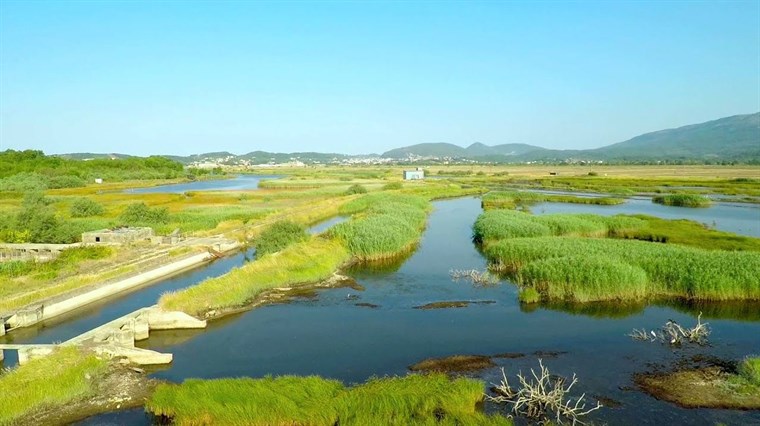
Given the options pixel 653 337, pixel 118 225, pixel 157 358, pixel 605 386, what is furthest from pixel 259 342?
pixel 118 225

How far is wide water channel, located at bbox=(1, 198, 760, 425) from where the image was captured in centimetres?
1584

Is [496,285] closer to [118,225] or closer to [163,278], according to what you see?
[163,278]

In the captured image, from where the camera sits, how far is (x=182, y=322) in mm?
20531

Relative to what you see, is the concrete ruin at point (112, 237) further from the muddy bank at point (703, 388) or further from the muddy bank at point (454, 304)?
the muddy bank at point (703, 388)

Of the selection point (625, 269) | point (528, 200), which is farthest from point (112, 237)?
point (528, 200)

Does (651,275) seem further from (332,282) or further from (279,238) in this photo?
(279,238)

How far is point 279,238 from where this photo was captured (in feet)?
107

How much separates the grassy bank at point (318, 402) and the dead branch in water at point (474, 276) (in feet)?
43.1

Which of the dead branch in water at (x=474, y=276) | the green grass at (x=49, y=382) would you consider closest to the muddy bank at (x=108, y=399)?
the green grass at (x=49, y=382)

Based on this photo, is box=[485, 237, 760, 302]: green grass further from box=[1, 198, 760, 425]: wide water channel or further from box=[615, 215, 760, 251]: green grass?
box=[615, 215, 760, 251]: green grass

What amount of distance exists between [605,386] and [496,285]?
458 inches

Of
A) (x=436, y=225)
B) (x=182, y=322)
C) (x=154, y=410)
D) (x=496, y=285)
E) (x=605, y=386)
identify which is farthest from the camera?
(x=436, y=225)

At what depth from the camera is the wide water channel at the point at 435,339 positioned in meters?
15.8

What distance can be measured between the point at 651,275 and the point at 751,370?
33.4ft
